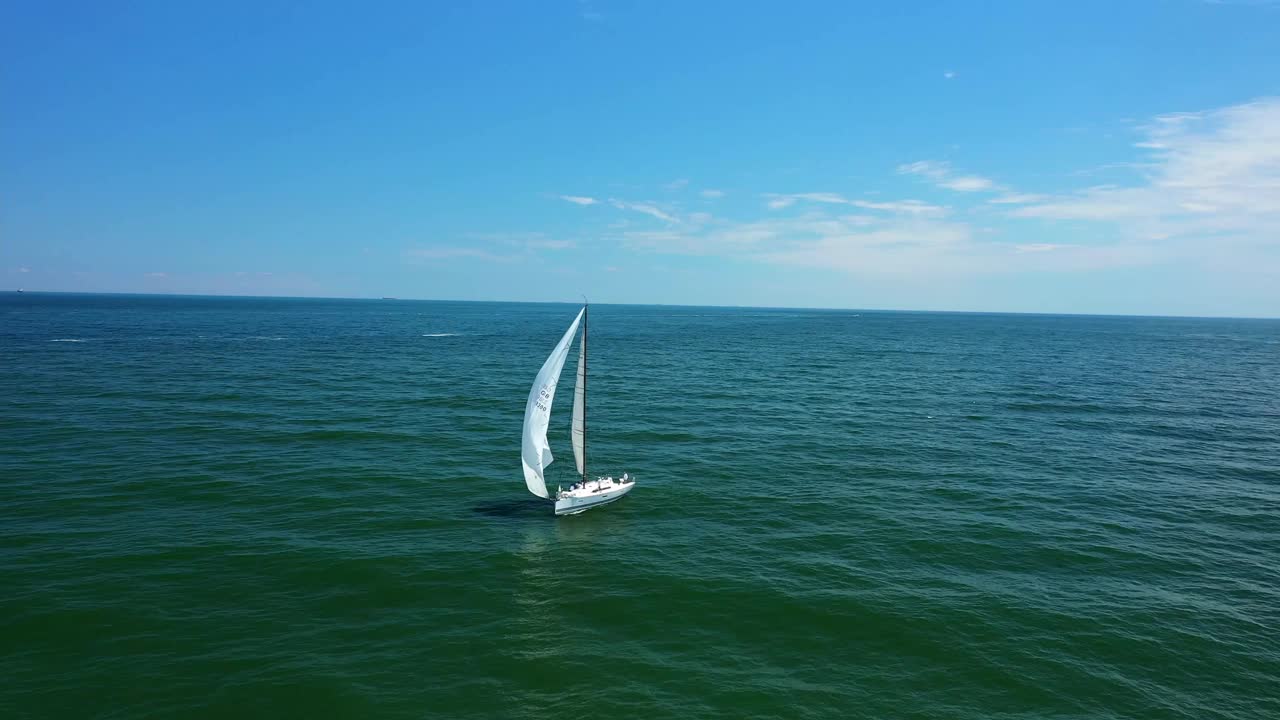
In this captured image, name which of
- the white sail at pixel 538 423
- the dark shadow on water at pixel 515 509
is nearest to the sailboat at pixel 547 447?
the white sail at pixel 538 423

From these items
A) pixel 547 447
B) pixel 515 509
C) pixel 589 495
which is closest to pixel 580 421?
pixel 547 447

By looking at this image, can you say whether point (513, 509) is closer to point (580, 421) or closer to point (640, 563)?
point (580, 421)

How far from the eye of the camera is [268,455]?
172 feet

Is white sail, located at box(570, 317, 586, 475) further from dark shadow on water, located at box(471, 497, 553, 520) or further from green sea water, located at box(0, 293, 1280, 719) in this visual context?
green sea water, located at box(0, 293, 1280, 719)

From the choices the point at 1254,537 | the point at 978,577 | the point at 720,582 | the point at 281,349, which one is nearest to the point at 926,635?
the point at 978,577

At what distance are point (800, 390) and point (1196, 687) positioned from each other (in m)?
65.8

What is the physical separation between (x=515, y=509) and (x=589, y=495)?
5284mm

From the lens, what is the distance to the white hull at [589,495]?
42188mm

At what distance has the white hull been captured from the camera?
138ft

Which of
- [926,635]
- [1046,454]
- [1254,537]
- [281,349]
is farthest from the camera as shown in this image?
[281,349]

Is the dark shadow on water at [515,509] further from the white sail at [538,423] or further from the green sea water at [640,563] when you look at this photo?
the white sail at [538,423]

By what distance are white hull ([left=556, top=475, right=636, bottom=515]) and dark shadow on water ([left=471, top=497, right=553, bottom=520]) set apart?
62.0 inches

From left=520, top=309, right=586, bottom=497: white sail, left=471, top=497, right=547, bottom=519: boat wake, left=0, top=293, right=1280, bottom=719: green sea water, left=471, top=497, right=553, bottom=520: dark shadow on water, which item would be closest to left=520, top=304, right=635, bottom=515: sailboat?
left=520, top=309, right=586, bottom=497: white sail

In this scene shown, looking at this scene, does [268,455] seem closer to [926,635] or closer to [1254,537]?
[926,635]
